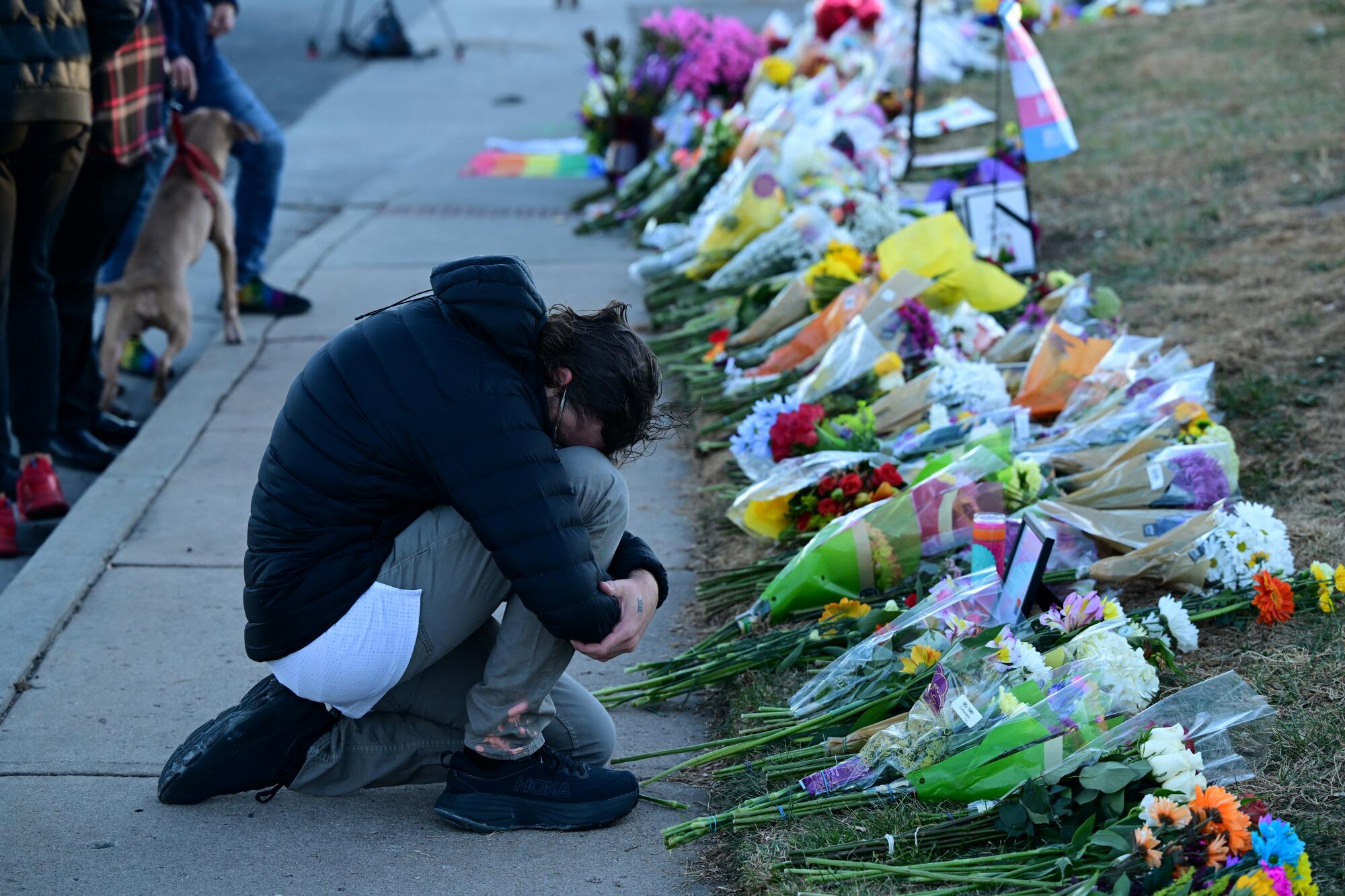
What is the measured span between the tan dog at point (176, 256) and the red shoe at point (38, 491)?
2.80ft

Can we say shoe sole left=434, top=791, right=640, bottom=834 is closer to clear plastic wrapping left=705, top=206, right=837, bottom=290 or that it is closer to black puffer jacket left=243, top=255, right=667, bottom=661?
black puffer jacket left=243, top=255, right=667, bottom=661

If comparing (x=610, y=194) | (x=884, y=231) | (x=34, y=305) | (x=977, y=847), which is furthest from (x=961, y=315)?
(x=610, y=194)

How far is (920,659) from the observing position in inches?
102

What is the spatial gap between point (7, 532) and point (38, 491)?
20cm

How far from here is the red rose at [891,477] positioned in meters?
3.38

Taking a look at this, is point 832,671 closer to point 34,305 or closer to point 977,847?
point 977,847

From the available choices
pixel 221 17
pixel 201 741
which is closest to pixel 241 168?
pixel 221 17

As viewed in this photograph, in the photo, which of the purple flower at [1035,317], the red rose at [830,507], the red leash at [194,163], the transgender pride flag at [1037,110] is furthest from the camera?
the red leash at [194,163]

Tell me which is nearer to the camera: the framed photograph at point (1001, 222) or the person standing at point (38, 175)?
the person standing at point (38, 175)

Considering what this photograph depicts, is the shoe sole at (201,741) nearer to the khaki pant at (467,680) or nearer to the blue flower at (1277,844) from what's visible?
the khaki pant at (467,680)

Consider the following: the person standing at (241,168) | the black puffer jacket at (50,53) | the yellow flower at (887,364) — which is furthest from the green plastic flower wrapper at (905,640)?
the person standing at (241,168)

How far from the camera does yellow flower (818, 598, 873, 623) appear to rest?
300 centimetres

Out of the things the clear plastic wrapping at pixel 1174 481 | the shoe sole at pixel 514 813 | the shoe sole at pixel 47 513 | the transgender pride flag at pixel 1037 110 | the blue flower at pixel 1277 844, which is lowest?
the shoe sole at pixel 47 513

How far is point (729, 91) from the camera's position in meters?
8.30
